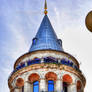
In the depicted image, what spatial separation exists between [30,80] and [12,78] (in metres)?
2.86

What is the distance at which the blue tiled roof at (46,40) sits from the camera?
116ft

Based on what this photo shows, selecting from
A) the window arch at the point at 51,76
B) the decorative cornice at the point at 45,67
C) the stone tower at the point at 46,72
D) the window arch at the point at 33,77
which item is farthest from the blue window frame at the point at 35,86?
the decorative cornice at the point at 45,67

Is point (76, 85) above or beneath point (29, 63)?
beneath

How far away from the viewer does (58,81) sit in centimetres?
3109

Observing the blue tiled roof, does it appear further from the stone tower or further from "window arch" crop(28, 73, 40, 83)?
"window arch" crop(28, 73, 40, 83)

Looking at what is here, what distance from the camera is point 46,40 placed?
3672 cm

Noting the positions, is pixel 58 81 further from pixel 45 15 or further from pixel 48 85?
pixel 45 15

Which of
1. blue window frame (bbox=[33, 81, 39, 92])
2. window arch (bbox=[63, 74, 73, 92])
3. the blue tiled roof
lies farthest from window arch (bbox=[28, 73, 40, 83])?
the blue tiled roof

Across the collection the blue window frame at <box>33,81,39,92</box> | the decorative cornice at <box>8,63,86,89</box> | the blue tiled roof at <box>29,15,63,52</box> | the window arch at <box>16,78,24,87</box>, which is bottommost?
the blue window frame at <box>33,81,39,92</box>

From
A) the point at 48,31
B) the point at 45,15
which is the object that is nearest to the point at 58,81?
the point at 48,31

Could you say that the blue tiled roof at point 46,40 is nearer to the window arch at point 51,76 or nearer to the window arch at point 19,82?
the window arch at point 51,76

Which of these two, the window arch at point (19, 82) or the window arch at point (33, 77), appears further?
the window arch at point (19, 82)

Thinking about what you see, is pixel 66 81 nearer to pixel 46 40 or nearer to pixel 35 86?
pixel 35 86

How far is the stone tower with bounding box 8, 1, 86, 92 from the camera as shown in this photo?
31391mm
